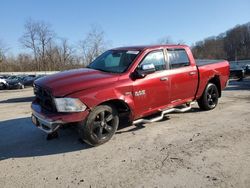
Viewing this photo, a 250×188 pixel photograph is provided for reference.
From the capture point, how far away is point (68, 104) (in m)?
5.30

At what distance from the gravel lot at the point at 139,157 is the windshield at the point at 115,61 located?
1.30 metres

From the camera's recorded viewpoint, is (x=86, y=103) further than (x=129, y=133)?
No

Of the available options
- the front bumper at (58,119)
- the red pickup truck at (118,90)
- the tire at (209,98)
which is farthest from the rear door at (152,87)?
the tire at (209,98)

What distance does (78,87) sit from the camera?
5445 millimetres

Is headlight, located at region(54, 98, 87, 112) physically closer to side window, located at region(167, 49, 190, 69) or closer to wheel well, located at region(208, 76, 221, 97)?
side window, located at region(167, 49, 190, 69)

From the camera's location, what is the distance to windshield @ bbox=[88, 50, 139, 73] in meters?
6.43

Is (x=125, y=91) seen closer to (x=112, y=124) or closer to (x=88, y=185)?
(x=112, y=124)

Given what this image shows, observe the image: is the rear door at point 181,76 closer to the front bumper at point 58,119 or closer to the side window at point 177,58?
the side window at point 177,58

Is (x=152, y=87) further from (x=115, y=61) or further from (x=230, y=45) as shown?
(x=230, y=45)

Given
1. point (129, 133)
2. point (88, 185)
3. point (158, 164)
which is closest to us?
point (88, 185)

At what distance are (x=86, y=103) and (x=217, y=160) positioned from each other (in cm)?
228

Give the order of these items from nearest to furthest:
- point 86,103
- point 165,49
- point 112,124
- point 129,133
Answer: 1. point 86,103
2. point 112,124
3. point 129,133
4. point 165,49

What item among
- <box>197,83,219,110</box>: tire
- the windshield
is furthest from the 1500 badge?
<box>197,83,219,110</box>: tire

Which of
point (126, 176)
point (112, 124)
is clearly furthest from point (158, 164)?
point (112, 124)
